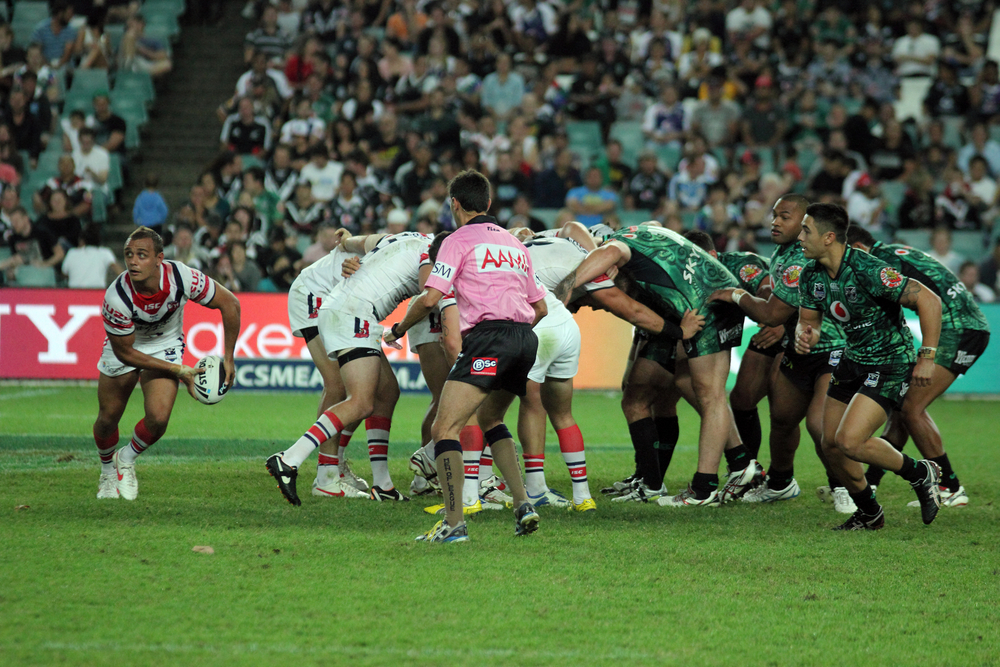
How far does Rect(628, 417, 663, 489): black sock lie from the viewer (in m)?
8.44

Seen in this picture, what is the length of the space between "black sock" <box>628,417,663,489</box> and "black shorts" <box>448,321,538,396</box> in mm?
2186

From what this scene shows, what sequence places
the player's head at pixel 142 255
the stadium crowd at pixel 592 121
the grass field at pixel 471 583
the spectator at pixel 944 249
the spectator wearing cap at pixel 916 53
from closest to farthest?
the grass field at pixel 471 583, the player's head at pixel 142 255, the spectator at pixel 944 249, the stadium crowd at pixel 592 121, the spectator wearing cap at pixel 916 53

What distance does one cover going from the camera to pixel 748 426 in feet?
29.7

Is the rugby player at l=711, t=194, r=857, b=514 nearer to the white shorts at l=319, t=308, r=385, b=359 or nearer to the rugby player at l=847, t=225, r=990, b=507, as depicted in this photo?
the rugby player at l=847, t=225, r=990, b=507

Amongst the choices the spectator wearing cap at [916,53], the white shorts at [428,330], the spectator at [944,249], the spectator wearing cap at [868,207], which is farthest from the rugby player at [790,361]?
the spectator wearing cap at [916,53]

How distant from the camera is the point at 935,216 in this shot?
17.3 m

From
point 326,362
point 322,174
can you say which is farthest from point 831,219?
point 322,174

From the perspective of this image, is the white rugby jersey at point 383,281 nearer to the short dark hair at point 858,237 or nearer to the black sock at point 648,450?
the black sock at point 648,450

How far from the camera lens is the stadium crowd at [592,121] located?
17359 mm

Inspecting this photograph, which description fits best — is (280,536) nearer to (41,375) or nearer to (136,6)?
(41,375)

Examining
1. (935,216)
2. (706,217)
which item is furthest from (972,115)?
(706,217)

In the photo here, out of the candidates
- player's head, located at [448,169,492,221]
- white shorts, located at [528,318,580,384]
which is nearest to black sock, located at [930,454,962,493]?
white shorts, located at [528,318,580,384]

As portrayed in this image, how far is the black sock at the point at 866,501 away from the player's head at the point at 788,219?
195 cm

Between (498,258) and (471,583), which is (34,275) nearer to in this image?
(498,258)
